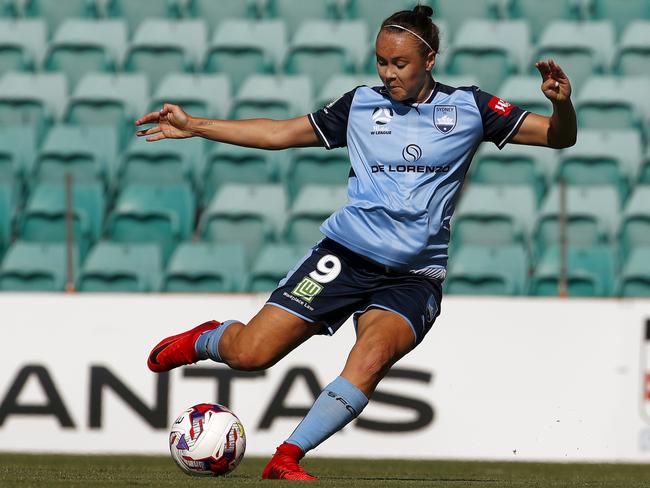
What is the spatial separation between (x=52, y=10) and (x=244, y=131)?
9548 millimetres

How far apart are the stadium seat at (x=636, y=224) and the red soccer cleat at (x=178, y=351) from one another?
574 cm

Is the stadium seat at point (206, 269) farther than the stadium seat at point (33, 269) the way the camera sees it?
No

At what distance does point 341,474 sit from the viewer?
7.15 meters

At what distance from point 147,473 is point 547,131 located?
8.80 feet

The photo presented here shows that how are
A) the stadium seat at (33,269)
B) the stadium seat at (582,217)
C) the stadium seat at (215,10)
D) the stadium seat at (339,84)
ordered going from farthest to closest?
the stadium seat at (215,10)
the stadium seat at (339,84)
the stadium seat at (582,217)
the stadium seat at (33,269)

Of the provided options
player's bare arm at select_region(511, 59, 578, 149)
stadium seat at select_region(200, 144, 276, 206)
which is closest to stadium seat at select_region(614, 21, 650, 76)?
stadium seat at select_region(200, 144, 276, 206)

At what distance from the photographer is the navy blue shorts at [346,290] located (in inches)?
234

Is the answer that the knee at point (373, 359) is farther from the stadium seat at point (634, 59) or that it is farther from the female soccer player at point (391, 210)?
the stadium seat at point (634, 59)

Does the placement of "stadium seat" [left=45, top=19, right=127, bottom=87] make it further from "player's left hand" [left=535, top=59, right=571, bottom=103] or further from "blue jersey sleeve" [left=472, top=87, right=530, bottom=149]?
"player's left hand" [left=535, top=59, right=571, bottom=103]

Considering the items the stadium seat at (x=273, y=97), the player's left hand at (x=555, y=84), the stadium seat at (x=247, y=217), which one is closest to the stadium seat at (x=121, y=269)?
the stadium seat at (x=247, y=217)

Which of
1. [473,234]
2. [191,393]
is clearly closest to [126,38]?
[473,234]

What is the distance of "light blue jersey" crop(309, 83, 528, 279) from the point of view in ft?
19.3

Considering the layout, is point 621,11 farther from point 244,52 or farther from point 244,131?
point 244,131

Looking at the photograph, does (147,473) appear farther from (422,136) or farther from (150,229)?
(150,229)
